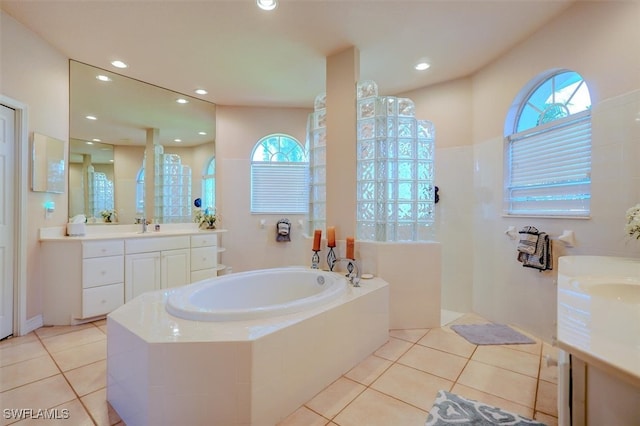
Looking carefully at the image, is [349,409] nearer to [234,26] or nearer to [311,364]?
[311,364]

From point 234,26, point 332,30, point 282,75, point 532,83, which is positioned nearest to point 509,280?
point 532,83

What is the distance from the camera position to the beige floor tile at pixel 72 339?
222cm

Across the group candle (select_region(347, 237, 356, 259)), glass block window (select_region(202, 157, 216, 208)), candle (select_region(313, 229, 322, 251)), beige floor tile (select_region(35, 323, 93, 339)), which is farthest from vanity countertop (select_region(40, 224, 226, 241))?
candle (select_region(347, 237, 356, 259))

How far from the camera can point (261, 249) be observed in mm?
4023

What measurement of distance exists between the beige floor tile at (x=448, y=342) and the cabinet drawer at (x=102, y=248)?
2913 millimetres

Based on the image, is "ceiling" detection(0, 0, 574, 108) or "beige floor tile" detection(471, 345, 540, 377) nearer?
"beige floor tile" detection(471, 345, 540, 377)

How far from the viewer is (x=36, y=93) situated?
Result: 2469 millimetres

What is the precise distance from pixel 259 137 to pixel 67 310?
2826mm

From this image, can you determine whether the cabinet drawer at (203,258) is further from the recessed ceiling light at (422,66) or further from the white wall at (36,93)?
the recessed ceiling light at (422,66)

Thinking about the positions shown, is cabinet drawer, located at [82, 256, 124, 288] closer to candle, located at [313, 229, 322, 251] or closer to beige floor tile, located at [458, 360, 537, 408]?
candle, located at [313, 229, 322, 251]

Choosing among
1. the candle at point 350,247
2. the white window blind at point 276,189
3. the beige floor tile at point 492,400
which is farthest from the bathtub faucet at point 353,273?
the white window blind at point 276,189

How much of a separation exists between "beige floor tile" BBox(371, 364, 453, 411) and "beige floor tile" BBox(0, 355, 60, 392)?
82.9 inches

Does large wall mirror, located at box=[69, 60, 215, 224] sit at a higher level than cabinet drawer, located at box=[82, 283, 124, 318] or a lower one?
higher

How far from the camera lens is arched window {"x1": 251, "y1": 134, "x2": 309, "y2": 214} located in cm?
407
